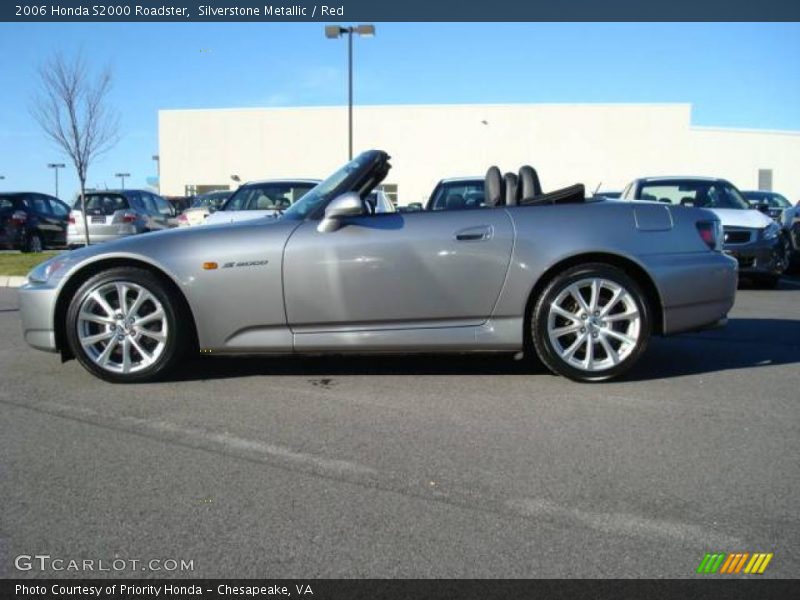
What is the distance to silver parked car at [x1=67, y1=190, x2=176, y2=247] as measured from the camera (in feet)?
45.6

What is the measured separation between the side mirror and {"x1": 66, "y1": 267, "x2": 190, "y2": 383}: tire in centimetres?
107

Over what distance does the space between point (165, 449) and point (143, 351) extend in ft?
4.30

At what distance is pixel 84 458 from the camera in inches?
129

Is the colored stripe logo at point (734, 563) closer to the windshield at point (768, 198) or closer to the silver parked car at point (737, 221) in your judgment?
the silver parked car at point (737, 221)

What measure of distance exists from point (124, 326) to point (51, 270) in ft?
2.07

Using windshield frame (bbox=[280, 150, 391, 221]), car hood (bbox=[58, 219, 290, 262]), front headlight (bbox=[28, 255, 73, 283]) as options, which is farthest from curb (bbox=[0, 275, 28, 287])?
windshield frame (bbox=[280, 150, 391, 221])

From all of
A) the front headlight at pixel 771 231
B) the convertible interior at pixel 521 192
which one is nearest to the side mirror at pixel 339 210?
the convertible interior at pixel 521 192

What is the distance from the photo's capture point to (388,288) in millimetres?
4387

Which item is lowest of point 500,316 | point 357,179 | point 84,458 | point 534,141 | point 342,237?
point 84,458

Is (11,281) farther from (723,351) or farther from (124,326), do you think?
(723,351)

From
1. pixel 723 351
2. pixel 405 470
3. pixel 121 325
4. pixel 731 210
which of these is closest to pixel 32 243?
pixel 121 325
